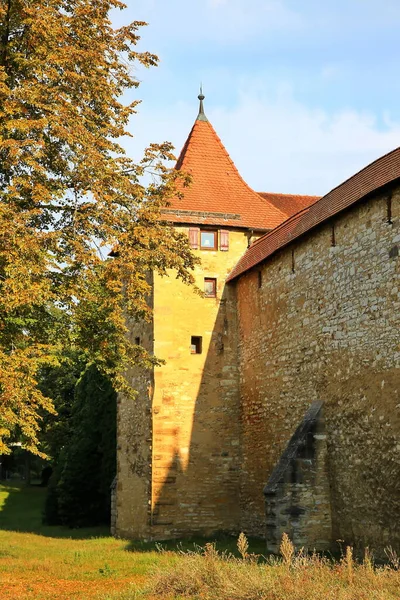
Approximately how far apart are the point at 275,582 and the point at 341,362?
18.7 ft

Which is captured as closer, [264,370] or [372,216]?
[372,216]

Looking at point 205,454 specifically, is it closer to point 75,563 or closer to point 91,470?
point 75,563

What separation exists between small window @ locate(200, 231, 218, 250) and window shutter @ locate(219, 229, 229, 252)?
13 cm

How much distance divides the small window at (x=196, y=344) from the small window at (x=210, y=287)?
3.73 ft

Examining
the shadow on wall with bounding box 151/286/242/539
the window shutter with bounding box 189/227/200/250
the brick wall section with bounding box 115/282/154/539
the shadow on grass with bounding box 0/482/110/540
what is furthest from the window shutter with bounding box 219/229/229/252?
the shadow on grass with bounding box 0/482/110/540

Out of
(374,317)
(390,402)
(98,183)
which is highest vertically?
(98,183)

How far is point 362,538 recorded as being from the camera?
12914 millimetres

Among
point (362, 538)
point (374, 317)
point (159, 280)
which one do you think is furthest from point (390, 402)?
point (159, 280)

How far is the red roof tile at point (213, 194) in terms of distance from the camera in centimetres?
1989

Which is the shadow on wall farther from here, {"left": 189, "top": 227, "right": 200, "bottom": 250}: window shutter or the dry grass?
the dry grass

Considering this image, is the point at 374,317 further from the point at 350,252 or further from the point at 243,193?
the point at 243,193

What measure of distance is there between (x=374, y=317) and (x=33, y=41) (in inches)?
298

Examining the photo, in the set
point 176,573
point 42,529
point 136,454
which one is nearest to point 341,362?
point 176,573

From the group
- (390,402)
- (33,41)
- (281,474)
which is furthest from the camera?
(281,474)
